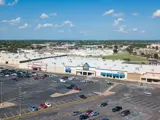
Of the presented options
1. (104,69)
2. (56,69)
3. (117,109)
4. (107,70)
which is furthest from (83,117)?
(56,69)

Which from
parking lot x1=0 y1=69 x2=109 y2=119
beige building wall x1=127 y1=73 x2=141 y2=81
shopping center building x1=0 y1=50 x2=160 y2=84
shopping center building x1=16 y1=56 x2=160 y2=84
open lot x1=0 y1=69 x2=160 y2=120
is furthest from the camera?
beige building wall x1=127 y1=73 x2=141 y2=81

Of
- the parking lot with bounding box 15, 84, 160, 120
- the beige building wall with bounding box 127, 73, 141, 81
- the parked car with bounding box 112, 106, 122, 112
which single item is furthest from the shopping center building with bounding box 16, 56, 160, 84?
the parked car with bounding box 112, 106, 122, 112

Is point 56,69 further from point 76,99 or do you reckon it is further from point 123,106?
point 123,106

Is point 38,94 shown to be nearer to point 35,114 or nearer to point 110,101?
point 35,114

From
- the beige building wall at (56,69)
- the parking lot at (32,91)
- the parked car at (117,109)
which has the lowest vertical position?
the parking lot at (32,91)

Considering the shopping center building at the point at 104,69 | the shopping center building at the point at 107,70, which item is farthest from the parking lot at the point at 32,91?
the shopping center building at the point at 104,69

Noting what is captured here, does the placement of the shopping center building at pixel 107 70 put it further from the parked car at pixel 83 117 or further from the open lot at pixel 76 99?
the parked car at pixel 83 117

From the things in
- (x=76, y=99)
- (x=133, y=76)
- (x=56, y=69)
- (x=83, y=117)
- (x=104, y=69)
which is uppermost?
(x=104, y=69)

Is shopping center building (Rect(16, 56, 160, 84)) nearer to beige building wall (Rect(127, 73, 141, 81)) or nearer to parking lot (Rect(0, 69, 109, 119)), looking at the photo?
beige building wall (Rect(127, 73, 141, 81))
